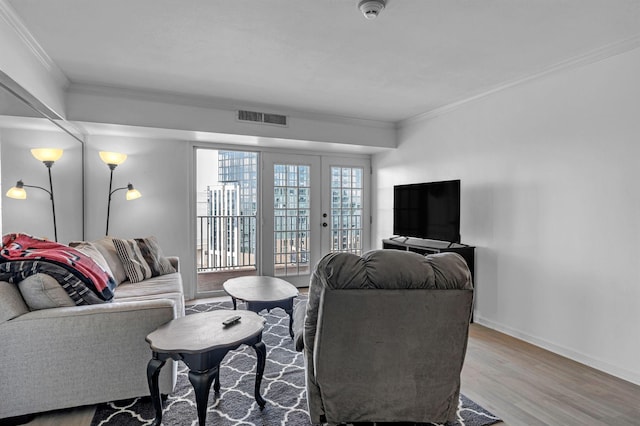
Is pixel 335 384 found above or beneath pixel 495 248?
beneath

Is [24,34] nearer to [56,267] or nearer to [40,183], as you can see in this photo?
[40,183]

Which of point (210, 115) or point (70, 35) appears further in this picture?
point (210, 115)

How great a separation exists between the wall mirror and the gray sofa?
0.72 meters

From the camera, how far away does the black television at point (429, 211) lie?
370 centimetres

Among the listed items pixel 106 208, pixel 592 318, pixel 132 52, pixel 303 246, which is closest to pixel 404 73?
pixel 132 52

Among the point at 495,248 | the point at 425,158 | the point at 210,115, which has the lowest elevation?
the point at 495,248

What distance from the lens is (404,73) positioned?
3.20 metres

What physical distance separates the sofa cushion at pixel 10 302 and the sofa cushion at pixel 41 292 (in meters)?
0.03

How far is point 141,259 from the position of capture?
3502mm

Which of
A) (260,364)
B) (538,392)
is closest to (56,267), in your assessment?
(260,364)

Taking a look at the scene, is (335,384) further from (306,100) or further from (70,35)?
(306,100)

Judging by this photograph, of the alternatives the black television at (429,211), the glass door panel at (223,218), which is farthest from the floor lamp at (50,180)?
the black television at (429,211)

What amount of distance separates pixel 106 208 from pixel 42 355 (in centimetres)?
258

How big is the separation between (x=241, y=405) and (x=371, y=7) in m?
2.50
